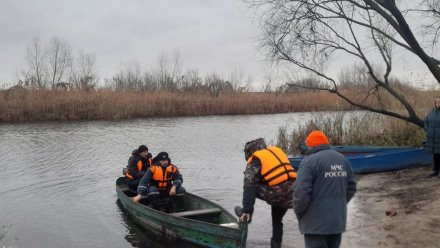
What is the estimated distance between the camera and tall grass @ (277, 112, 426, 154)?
14.5 metres

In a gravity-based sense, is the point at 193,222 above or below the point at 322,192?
below

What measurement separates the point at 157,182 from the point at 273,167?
4060mm

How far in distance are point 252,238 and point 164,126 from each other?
2078 centimetres

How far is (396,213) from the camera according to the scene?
796cm

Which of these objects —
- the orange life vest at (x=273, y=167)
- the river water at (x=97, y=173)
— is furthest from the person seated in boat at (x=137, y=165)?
the orange life vest at (x=273, y=167)

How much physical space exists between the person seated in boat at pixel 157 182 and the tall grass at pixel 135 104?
66.9 ft

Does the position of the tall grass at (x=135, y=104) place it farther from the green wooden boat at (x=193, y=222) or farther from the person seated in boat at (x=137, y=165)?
the green wooden boat at (x=193, y=222)

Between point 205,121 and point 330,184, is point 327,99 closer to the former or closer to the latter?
point 205,121

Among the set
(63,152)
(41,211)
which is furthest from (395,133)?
(63,152)

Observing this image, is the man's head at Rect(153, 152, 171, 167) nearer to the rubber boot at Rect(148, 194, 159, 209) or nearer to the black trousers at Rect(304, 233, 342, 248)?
the rubber boot at Rect(148, 194, 159, 209)

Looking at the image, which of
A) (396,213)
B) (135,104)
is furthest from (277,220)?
(135,104)

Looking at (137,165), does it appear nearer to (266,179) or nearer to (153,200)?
(153,200)

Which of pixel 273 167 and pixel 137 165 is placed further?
pixel 137 165

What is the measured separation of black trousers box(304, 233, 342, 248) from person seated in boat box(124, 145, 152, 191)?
6557 mm
